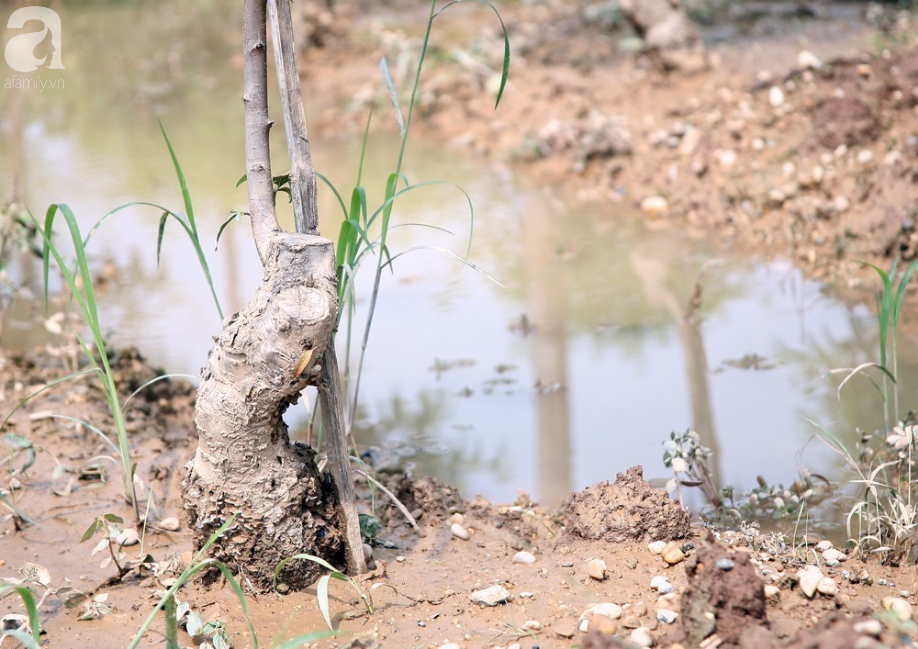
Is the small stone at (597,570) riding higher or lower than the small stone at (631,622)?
higher

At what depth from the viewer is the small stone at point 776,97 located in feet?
17.5

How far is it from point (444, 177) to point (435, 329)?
1.97 metres

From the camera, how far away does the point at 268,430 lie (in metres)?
1.98

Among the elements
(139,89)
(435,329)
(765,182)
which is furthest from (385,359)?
(139,89)

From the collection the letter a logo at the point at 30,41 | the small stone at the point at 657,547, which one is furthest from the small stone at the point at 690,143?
the letter a logo at the point at 30,41

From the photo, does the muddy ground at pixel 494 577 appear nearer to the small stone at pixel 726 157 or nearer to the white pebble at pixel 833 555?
the white pebble at pixel 833 555

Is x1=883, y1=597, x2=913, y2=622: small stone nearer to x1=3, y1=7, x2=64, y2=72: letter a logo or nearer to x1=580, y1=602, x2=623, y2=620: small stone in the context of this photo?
x1=580, y1=602, x2=623, y2=620: small stone

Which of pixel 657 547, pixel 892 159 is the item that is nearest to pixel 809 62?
pixel 892 159

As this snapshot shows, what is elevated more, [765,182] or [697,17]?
[697,17]

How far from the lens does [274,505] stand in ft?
6.50

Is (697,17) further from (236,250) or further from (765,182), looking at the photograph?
(236,250)

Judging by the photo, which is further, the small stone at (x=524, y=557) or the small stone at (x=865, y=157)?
the small stone at (x=865, y=157)

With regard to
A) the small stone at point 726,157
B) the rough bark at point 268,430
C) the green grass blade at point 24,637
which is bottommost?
the green grass blade at point 24,637

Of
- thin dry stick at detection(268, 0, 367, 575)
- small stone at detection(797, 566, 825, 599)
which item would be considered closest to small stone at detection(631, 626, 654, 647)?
small stone at detection(797, 566, 825, 599)
